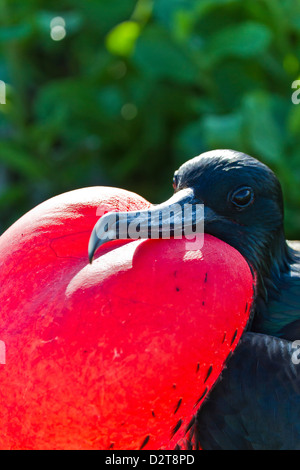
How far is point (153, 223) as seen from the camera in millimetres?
552

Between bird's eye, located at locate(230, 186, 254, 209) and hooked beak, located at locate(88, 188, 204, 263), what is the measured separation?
0.11 ft

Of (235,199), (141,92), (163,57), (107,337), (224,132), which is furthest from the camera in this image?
(141,92)

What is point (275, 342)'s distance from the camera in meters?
0.61

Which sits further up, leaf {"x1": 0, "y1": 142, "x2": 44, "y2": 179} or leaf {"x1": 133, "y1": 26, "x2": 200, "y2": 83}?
leaf {"x1": 133, "y1": 26, "x2": 200, "y2": 83}

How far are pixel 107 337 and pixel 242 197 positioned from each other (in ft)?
0.65

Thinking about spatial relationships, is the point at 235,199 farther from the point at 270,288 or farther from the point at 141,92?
the point at 141,92

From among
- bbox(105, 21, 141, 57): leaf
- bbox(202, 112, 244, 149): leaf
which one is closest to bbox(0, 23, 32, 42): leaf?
bbox(105, 21, 141, 57): leaf

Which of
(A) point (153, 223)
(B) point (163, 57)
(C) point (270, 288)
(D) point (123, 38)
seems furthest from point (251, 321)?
(D) point (123, 38)

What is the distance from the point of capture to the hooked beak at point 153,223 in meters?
0.53

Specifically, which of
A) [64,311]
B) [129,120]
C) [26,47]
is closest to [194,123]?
[129,120]

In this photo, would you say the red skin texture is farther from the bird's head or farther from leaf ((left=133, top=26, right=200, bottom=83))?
leaf ((left=133, top=26, right=200, bottom=83))

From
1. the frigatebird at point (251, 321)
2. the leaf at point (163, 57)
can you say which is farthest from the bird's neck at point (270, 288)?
the leaf at point (163, 57)

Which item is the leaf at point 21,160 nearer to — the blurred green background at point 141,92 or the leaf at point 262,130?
the blurred green background at point 141,92

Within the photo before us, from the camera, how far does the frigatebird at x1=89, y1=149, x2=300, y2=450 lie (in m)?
0.60
